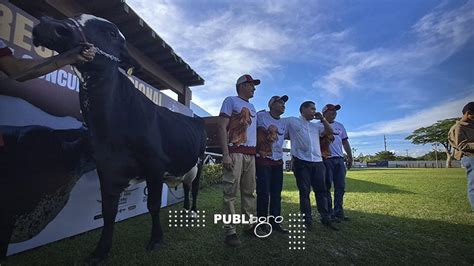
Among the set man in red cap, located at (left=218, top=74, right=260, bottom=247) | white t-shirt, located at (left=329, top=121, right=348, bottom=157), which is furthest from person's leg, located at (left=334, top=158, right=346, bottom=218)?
man in red cap, located at (left=218, top=74, right=260, bottom=247)

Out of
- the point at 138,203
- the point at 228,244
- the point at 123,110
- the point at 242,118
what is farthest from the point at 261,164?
the point at 138,203

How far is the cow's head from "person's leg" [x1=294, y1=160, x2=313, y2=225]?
2984 mm

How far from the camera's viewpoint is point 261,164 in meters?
4.09

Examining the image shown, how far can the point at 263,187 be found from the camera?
4035 mm

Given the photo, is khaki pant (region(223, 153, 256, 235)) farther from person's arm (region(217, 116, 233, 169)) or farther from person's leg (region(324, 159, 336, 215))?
person's leg (region(324, 159, 336, 215))

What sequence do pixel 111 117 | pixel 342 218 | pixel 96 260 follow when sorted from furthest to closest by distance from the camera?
pixel 342 218 < pixel 111 117 < pixel 96 260

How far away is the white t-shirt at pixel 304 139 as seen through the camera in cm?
454

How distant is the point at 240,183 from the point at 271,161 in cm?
67

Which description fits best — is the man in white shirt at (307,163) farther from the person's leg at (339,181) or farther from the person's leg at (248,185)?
the person's leg at (248,185)

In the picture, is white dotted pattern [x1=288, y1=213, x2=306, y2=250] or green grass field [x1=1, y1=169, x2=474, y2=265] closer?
green grass field [x1=1, y1=169, x2=474, y2=265]

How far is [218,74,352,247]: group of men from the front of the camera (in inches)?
141

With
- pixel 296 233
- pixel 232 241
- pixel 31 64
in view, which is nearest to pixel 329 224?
pixel 296 233

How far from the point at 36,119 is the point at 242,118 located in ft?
8.06

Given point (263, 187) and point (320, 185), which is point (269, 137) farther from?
point (320, 185)
